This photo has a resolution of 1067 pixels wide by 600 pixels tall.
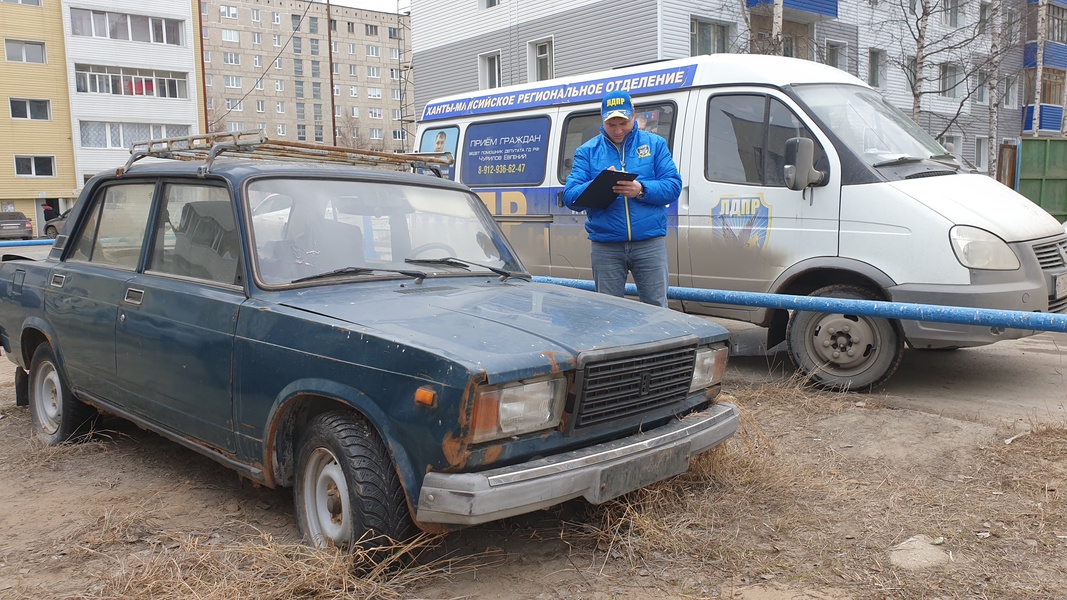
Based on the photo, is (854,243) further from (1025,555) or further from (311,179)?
(311,179)

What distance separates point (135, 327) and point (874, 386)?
485cm

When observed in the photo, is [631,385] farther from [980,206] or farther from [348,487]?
[980,206]

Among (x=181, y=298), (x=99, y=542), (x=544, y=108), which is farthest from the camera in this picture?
(x=544, y=108)

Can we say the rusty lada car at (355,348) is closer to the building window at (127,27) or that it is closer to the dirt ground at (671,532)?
the dirt ground at (671,532)

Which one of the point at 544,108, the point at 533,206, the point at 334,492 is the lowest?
the point at 334,492

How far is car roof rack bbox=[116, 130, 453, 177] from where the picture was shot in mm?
4246

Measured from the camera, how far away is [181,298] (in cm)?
390

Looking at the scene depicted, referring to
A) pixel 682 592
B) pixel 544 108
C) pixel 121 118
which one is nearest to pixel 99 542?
pixel 682 592

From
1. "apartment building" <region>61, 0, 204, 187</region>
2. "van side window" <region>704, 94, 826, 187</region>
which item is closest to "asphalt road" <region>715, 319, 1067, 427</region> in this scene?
"van side window" <region>704, 94, 826, 187</region>

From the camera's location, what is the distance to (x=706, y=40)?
2322cm

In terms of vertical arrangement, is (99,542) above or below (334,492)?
below

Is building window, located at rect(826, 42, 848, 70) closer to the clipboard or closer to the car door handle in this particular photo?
the clipboard

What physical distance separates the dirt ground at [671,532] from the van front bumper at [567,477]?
310 millimetres

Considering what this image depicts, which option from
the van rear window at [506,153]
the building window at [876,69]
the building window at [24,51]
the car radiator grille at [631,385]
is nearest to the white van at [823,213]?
the van rear window at [506,153]
